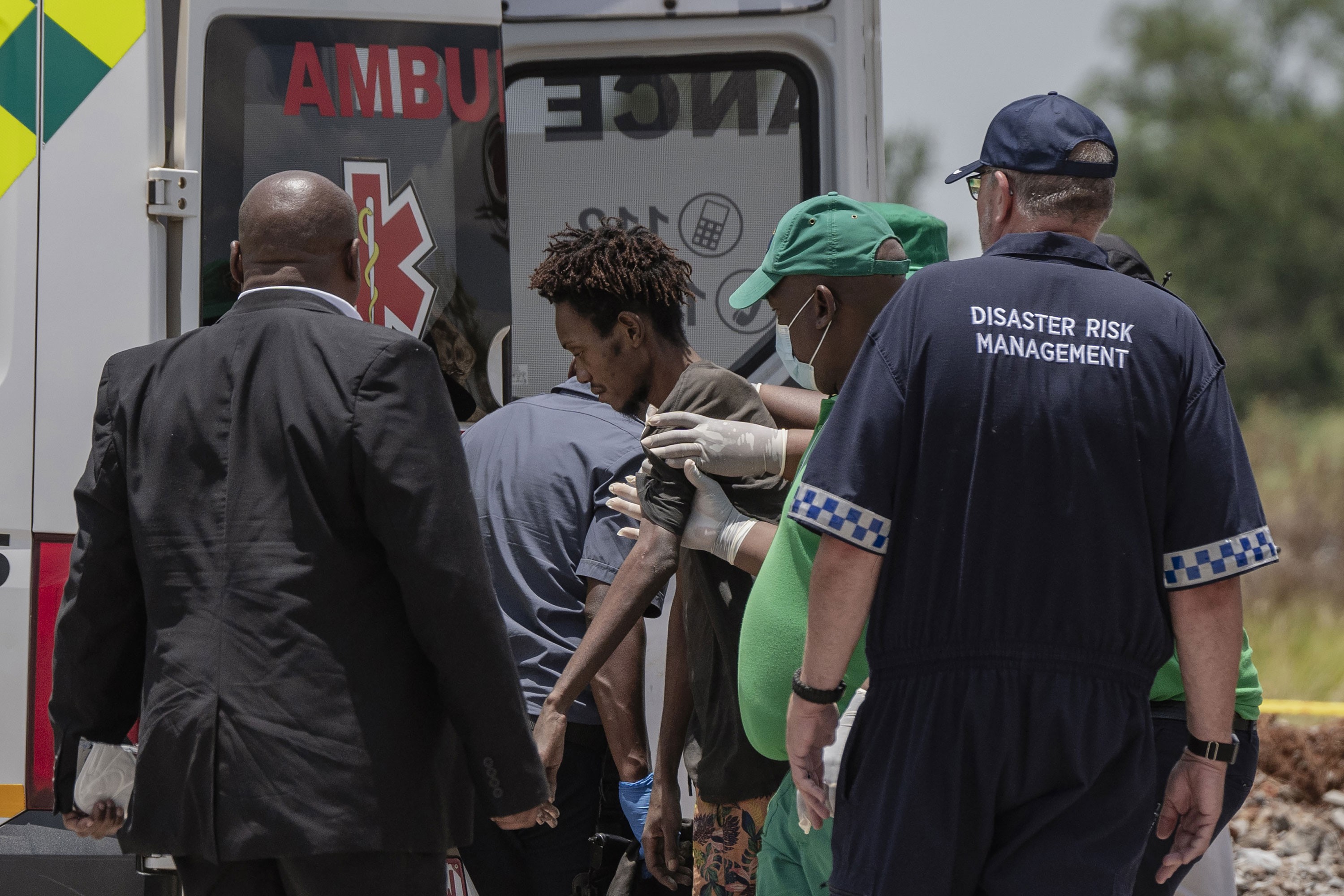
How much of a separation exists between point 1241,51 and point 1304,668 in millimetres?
34239

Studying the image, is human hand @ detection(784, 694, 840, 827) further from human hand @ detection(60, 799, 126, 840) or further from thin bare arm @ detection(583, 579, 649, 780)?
human hand @ detection(60, 799, 126, 840)

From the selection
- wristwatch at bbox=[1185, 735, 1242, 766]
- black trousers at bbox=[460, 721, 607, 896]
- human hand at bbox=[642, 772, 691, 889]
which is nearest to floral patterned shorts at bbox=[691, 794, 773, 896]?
human hand at bbox=[642, 772, 691, 889]

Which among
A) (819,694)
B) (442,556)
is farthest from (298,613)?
(819,694)

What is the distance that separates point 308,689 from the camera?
7.16 ft

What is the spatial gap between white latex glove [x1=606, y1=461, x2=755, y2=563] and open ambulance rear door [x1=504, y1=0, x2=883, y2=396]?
140cm

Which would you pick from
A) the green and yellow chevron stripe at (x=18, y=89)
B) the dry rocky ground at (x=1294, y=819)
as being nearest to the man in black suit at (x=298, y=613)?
the green and yellow chevron stripe at (x=18, y=89)

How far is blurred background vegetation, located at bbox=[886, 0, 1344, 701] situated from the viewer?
30.6 meters

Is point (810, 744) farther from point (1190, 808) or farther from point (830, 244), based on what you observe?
point (830, 244)

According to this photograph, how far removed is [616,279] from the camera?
3262 millimetres

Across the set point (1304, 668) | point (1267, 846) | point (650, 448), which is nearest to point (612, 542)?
point (650, 448)

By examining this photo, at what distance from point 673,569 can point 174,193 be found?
1211 millimetres

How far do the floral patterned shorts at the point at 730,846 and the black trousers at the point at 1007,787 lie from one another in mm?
720

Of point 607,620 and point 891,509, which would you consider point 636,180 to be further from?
point 891,509

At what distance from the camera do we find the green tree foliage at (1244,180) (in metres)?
30.9
